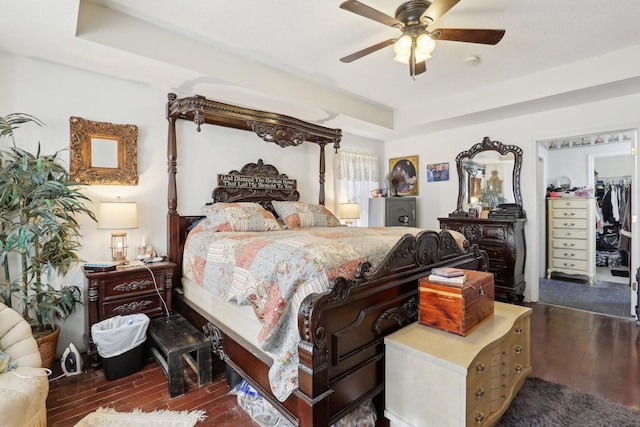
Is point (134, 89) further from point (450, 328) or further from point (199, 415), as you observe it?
point (450, 328)

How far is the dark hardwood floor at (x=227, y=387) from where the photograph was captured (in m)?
1.98

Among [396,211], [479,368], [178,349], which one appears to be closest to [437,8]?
[479,368]

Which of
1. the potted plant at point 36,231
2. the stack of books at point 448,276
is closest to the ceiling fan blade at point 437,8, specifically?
the stack of books at point 448,276

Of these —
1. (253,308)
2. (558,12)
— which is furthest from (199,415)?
(558,12)

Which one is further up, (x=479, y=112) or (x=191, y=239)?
(x=479, y=112)

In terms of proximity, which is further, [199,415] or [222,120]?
[222,120]

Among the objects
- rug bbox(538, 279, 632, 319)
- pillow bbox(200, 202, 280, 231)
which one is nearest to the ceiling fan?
pillow bbox(200, 202, 280, 231)

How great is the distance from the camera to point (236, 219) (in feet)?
10.1

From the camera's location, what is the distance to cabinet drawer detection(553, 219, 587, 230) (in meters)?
5.00

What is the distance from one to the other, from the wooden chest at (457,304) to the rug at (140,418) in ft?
5.00

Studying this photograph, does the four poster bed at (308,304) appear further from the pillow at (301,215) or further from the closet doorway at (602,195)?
the closet doorway at (602,195)

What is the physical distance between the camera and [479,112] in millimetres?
3959

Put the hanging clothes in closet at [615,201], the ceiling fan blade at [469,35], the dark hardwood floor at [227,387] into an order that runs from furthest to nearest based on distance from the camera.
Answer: the hanging clothes in closet at [615,201]
the ceiling fan blade at [469,35]
the dark hardwood floor at [227,387]

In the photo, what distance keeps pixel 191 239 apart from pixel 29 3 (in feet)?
6.30
